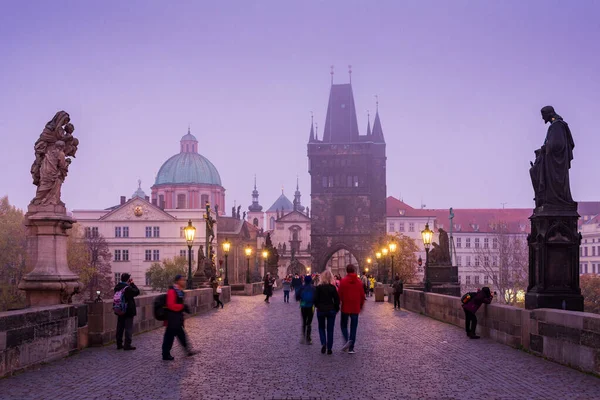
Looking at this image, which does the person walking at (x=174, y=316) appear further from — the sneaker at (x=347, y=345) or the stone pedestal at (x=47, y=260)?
the sneaker at (x=347, y=345)

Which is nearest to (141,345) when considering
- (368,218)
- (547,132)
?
(547,132)

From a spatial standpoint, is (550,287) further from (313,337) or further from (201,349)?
(201,349)

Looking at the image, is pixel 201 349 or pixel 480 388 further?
pixel 201 349

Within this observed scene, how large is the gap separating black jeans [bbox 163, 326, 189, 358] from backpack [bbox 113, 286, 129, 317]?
1.60 m

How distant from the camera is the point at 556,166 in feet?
49.8

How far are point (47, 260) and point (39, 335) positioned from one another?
8.60 feet

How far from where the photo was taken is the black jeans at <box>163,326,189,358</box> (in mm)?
13250

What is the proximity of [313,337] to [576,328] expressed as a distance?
7631 millimetres

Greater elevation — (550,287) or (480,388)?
(550,287)

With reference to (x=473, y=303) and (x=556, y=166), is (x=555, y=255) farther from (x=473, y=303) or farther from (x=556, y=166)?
(x=473, y=303)

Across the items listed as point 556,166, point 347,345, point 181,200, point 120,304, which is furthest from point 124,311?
point 181,200

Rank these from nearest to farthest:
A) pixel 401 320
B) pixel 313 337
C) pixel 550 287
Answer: pixel 550 287
pixel 313 337
pixel 401 320

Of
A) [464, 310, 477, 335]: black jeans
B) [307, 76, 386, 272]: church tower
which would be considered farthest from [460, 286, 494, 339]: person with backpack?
[307, 76, 386, 272]: church tower

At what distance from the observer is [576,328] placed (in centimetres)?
1148
